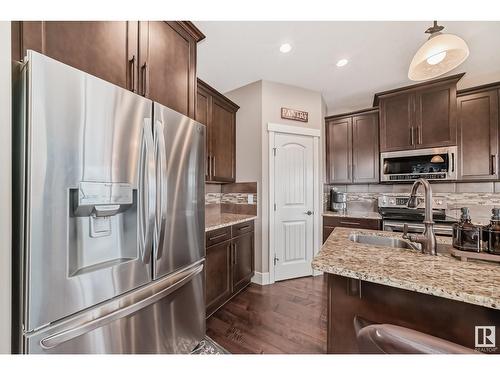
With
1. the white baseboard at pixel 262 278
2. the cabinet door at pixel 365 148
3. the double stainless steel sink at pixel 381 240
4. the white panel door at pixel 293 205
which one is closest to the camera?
the double stainless steel sink at pixel 381 240

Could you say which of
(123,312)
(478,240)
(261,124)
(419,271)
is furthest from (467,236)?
(261,124)

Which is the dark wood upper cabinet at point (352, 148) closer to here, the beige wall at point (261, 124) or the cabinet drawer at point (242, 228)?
the beige wall at point (261, 124)

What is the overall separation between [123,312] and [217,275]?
3.69 feet

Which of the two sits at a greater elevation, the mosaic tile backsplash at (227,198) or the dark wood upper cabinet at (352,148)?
the dark wood upper cabinet at (352,148)

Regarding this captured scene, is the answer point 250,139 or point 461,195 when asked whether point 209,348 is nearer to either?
point 250,139

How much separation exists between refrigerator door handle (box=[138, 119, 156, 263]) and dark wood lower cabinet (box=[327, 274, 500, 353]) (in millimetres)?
963

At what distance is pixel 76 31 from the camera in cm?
99

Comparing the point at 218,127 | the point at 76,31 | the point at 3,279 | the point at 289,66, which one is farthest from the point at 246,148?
the point at 3,279

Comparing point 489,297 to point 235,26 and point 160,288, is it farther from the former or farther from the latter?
point 235,26

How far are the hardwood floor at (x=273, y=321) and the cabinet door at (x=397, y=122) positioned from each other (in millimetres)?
2183

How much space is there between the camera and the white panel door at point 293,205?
9.46 ft

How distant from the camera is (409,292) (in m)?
0.88

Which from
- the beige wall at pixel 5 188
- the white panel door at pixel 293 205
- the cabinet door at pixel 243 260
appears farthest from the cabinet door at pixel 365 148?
the beige wall at pixel 5 188

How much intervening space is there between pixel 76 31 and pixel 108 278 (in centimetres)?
116
